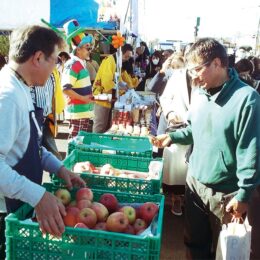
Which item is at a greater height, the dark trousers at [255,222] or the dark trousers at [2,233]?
the dark trousers at [2,233]

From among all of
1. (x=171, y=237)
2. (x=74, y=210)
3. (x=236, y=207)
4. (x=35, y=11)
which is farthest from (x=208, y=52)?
(x=35, y=11)

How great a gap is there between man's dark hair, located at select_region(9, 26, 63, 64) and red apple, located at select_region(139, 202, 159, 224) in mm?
954

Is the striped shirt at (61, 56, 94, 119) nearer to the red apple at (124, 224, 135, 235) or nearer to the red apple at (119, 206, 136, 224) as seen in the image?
the red apple at (119, 206, 136, 224)

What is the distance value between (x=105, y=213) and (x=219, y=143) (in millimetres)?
958

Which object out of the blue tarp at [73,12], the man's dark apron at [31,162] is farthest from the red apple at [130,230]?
the blue tarp at [73,12]

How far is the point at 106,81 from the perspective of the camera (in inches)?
258

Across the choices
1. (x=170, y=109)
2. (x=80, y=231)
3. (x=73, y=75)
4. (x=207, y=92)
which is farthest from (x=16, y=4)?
(x=80, y=231)

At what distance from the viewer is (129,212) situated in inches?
79.7

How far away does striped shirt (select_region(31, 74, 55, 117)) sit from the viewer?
10.9 ft

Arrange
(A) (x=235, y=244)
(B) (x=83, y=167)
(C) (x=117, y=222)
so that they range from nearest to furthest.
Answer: (C) (x=117, y=222) < (A) (x=235, y=244) < (B) (x=83, y=167)

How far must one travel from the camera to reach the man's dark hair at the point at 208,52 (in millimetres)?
2496

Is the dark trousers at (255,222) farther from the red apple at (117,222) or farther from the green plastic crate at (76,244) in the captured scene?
the green plastic crate at (76,244)

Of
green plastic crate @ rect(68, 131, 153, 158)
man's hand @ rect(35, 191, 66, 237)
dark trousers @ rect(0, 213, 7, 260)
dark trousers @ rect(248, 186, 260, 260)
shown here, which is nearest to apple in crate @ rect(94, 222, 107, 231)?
man's hand @ rect(35, 191, 66, 237)

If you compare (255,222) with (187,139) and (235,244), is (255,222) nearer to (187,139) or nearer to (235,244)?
(187,139)
